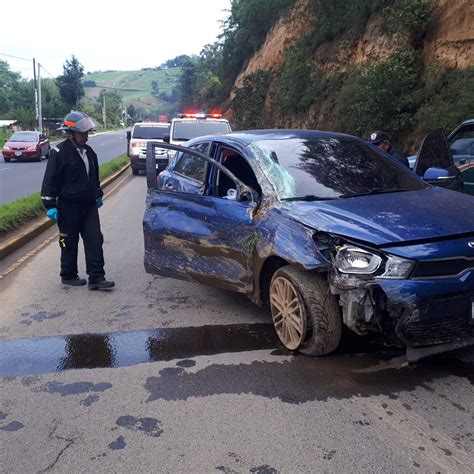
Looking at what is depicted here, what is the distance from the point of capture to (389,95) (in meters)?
15.3

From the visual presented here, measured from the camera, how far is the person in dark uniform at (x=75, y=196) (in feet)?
18.9

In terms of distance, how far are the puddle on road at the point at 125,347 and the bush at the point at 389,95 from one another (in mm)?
11875

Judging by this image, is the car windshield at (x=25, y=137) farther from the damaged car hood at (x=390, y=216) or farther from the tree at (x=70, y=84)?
the tree at (x=70, y=84)

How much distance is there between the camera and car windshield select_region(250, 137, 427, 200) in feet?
14.6

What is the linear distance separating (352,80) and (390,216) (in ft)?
48.5

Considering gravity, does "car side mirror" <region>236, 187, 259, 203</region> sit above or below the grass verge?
above

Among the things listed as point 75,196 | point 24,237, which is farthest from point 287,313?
point 24,237

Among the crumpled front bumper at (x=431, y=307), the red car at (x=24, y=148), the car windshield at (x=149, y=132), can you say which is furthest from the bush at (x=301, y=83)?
the crumpled front bumper at (x=431, y=307)

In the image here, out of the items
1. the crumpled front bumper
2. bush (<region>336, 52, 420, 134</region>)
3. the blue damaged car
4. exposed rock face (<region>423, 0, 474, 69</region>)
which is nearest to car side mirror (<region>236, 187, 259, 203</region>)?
the blue damaged car

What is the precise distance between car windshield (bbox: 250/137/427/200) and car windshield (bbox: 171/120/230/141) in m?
10.2

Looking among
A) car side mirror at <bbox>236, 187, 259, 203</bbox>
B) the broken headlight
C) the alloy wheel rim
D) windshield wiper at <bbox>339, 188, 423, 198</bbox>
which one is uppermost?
windshield wiper at <bbox>339, 188, 423, 198</bbox>

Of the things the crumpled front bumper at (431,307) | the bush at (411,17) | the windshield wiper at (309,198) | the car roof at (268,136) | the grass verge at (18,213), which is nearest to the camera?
the crumpled front bumper at (431,307)

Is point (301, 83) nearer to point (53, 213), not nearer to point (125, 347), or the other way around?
point (53, 213)

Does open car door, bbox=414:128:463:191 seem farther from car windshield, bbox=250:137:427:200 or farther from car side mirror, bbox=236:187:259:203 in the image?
car side mirror, bbox=236:187:259:203
